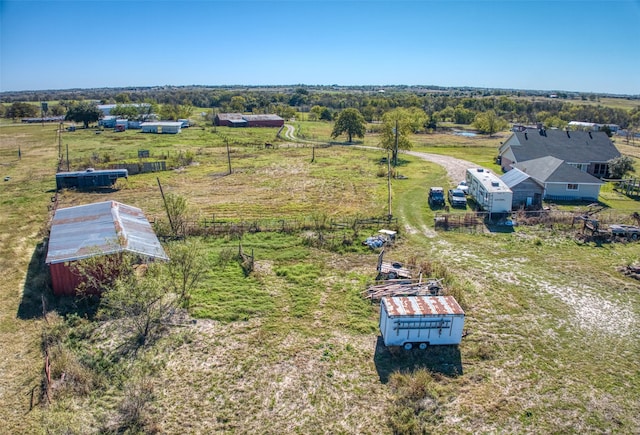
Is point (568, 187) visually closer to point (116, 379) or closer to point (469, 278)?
point (469, 278)

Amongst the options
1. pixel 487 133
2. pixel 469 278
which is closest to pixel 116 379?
pixel 469 278

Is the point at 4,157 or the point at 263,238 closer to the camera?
the point at 263,238

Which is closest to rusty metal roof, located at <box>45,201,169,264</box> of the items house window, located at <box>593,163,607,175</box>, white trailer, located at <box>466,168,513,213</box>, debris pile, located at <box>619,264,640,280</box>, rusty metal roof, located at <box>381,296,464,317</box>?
rusty metal roof, located at <box>381,296,464,317</box>

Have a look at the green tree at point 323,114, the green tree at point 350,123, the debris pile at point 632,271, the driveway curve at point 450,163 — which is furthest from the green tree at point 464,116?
the debris pile at point 632,271

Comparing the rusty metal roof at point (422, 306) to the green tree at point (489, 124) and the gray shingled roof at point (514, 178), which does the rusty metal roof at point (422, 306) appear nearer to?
the gray shingled roof at point (514, 178)

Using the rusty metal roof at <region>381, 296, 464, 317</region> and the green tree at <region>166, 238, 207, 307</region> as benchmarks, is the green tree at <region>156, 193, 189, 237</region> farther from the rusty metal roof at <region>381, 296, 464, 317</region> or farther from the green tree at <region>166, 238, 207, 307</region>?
the rusty metal roof at <region>381, 296, 464, 317</region>

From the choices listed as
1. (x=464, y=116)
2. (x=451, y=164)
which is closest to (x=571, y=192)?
(x=451, y=164)
